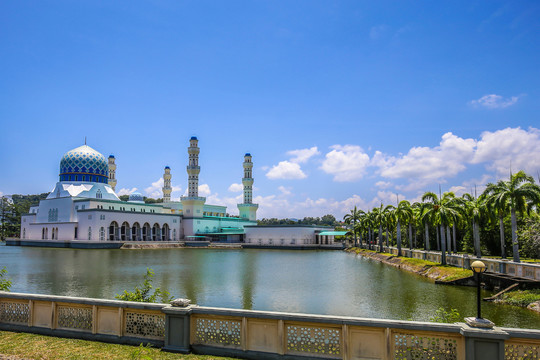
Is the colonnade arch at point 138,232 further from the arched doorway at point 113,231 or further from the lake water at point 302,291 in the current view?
the lake water at point 302,291

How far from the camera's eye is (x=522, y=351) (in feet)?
23.0

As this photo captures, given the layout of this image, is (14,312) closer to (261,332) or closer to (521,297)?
(261,332)

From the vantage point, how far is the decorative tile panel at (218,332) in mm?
8438

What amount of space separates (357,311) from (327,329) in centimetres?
1102

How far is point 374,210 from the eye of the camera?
67125mm

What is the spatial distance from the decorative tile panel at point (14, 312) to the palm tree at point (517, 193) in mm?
26752

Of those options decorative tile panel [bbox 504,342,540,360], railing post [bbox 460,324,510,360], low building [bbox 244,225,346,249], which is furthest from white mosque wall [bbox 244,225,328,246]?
railing post [bbox 460,324,510,360]

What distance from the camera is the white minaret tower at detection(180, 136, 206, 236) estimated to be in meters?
98.0

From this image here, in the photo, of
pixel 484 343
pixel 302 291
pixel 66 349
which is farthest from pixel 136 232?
pixel 484 343

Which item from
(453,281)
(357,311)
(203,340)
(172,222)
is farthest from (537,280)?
(172,222)

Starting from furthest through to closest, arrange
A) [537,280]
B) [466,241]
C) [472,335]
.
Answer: [466,241], [537,280], [472,335]

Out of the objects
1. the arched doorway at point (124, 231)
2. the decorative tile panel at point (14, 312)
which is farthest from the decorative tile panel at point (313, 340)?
the arched doorway at point (124, 231)

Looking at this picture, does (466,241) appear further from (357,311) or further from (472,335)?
(472,335)

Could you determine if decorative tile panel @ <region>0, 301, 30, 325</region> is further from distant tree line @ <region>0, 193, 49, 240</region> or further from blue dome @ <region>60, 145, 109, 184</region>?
distant tree line @ <region>0, 193, 49, 240</region>
